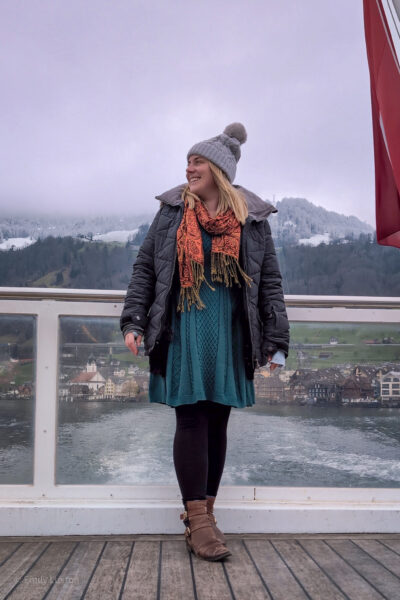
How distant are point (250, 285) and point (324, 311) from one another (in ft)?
1.19

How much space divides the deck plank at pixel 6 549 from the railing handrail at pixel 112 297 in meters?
0.69

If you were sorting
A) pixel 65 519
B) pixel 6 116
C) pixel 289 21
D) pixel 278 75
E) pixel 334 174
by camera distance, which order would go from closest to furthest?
1. pixel 65 519
2. pixel 289 21
3. pixel 278 75
4. pixel 334 174
5. pixel 6 116

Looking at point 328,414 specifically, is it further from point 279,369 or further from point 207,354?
point 207,354

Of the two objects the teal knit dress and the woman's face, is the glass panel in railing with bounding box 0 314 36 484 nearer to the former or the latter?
the teal knit dress

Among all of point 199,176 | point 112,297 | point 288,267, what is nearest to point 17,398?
point 112,297

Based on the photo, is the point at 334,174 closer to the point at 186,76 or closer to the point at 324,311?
the point at 186,76

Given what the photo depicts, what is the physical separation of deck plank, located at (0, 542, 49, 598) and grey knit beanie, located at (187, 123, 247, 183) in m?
1.14

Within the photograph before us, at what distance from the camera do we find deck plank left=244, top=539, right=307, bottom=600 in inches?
46.3

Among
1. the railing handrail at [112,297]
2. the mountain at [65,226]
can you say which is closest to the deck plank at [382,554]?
the railing handrail at [112,297]

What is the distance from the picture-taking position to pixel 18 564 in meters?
1.33

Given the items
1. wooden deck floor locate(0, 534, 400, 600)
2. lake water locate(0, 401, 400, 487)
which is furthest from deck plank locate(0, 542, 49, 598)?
lake water locate(0, 401, 400, 487)

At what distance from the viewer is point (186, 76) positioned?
1003 inches

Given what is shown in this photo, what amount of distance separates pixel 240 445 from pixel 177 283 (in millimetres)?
564

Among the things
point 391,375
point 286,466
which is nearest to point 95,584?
point 286,466
